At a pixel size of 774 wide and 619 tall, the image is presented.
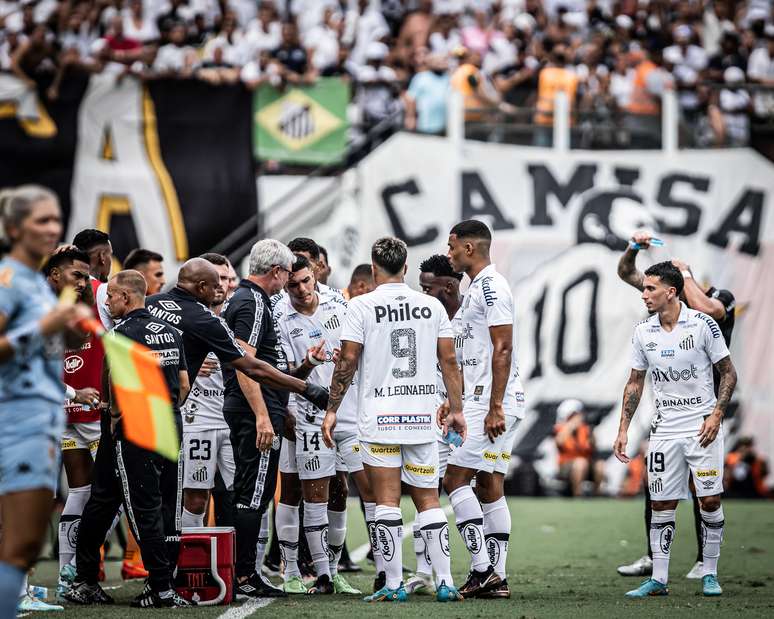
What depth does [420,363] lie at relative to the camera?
8828 millimetres

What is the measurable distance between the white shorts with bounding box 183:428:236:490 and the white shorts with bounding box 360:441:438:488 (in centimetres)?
186

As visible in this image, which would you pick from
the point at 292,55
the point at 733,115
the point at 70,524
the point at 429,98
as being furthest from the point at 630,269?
the point at 733,115

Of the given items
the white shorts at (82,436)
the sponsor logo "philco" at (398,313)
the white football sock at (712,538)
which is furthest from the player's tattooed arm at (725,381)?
the white shorts at (82,436)

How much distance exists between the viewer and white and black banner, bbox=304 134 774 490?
21.8 m

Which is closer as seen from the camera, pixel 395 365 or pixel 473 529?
pixel 395 365

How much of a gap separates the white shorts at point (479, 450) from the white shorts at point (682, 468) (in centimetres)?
115

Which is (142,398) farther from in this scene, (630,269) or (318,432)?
(630,269)

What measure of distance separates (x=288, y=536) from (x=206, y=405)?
1385 millimetres

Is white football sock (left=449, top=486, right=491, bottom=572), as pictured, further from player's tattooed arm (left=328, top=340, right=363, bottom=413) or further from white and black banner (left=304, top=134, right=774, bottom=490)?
white and black banner (left=304, top=134, right=774, bottom=490)

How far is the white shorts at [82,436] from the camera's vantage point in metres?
9.69

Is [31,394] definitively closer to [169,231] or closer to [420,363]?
[420,363]

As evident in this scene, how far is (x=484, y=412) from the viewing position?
9438mm

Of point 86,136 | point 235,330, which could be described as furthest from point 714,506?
point 86,136

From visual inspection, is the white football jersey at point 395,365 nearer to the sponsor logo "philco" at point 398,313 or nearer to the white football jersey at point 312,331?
the sponsor logo "philco" at point 398,313
